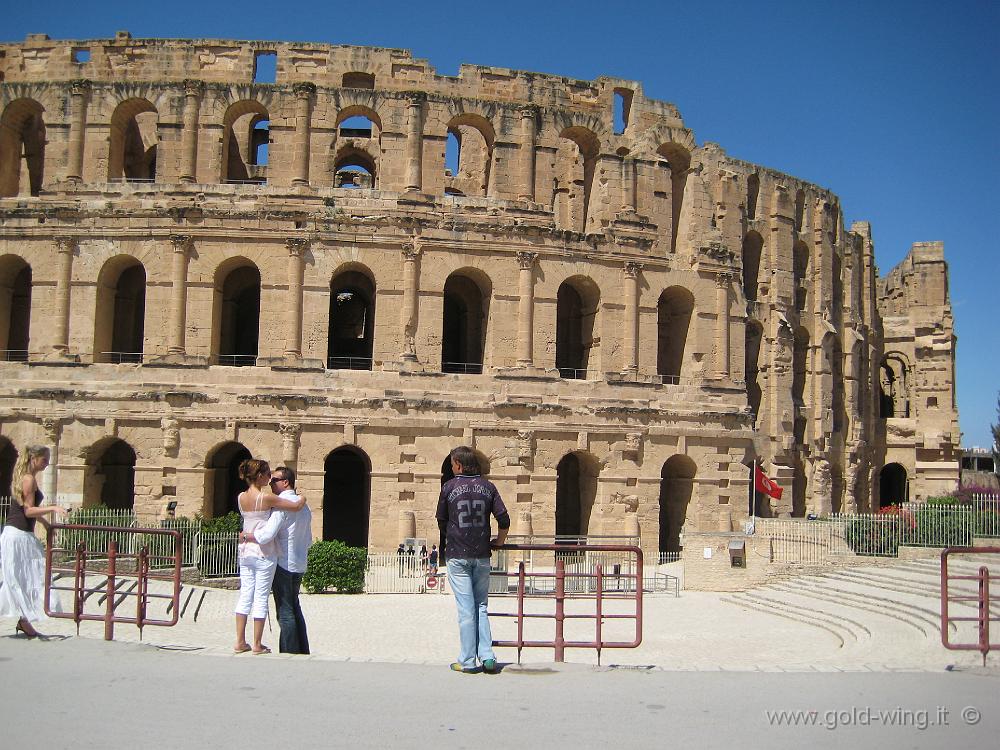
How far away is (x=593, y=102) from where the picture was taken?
3206cm

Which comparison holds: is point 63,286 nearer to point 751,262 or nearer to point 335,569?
point 335,569

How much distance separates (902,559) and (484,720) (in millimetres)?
19177

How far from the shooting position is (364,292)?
105 ft

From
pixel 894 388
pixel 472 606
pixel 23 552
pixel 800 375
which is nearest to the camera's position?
pixel 472 606

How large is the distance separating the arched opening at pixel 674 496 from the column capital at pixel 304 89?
53.7 feet

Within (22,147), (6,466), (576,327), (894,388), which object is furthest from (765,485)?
(22,147)

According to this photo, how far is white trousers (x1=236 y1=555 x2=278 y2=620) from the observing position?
31.6ft

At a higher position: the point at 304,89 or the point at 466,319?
the point at 304,89

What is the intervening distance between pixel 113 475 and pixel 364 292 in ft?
33.2

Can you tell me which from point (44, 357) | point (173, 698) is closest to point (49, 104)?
point (44, 357)

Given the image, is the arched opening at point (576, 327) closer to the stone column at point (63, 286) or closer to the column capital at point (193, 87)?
the column capital at point (193, 87)

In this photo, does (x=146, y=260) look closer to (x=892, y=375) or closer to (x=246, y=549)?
(x=246, y=549)

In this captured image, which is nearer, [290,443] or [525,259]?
[290,443]

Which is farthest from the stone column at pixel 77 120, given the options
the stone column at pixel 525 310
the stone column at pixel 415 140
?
the stone column at pixel 525 310
